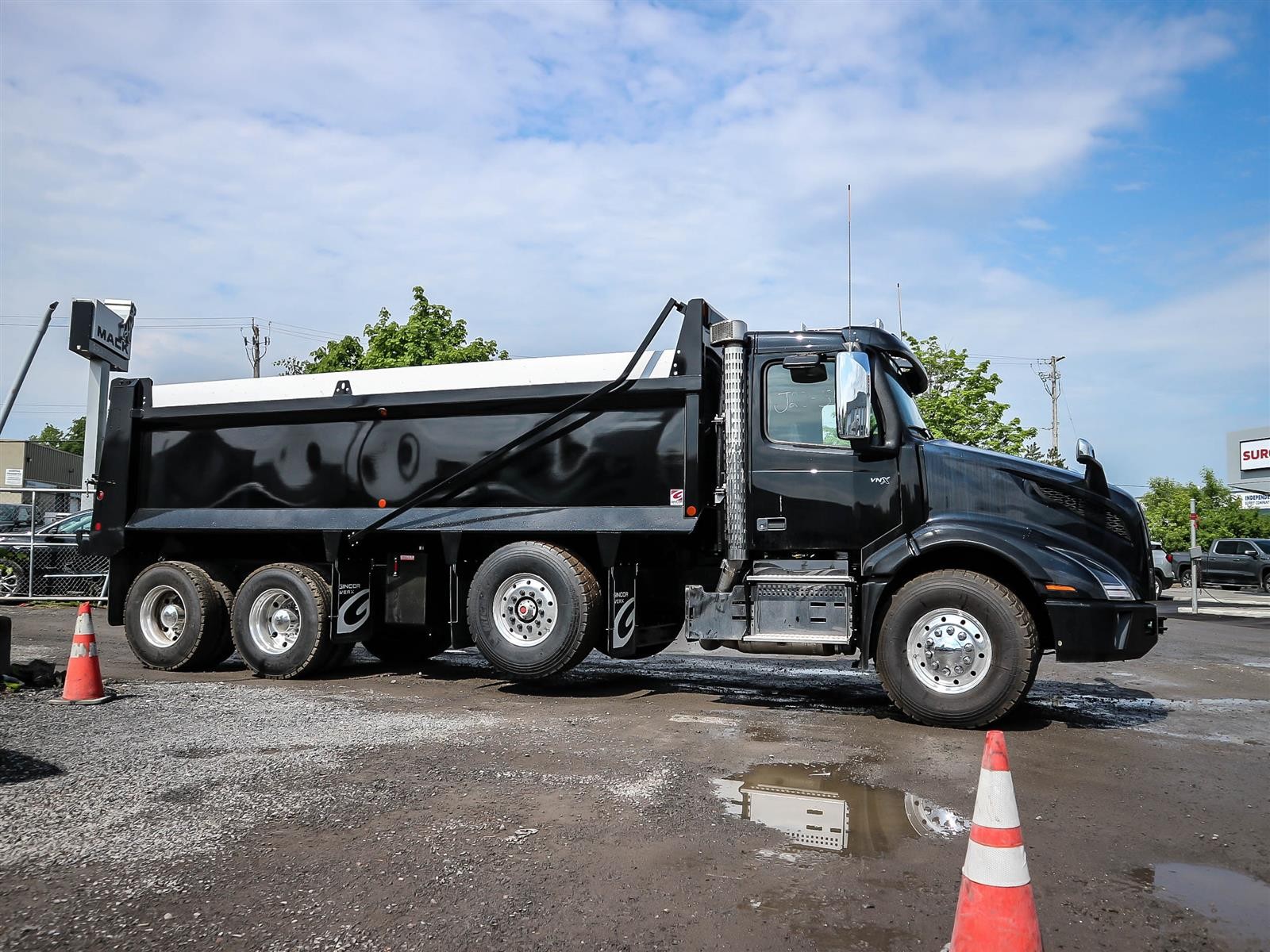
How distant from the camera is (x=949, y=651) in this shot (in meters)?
6.82

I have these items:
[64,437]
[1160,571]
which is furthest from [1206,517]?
[64,437]

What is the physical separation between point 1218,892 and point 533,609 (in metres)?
5.49

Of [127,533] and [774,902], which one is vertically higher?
[127,533]

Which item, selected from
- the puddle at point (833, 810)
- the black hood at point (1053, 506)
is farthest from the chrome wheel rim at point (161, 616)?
→ the black hood at point (1053, 506)

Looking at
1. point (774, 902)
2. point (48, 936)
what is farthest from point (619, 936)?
point (48, 936)

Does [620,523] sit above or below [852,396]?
below

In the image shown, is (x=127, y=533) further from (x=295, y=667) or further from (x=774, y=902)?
(x=774, y=902)

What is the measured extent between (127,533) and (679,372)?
20.3 feet

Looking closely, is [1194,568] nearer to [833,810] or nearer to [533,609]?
[533,609]

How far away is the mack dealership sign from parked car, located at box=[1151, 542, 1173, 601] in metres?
21.1

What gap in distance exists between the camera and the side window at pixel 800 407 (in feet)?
25.0

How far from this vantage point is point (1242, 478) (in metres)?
45.6

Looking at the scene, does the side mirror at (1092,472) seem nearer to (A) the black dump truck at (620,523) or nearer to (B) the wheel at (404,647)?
(A) the black dump truck at (620,523)

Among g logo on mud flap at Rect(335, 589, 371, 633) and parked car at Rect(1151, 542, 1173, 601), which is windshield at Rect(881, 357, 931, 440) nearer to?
parked car at Rect(1151, 542, 1173, 601)
